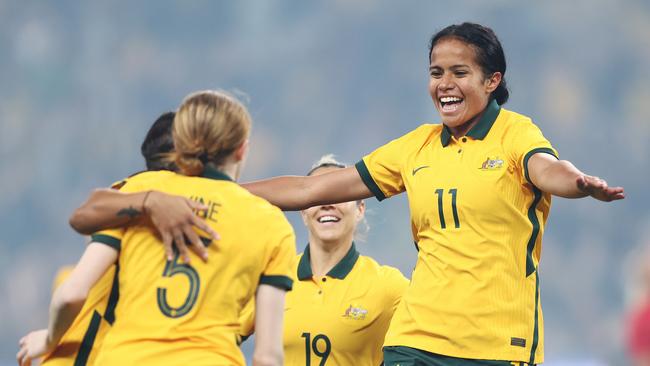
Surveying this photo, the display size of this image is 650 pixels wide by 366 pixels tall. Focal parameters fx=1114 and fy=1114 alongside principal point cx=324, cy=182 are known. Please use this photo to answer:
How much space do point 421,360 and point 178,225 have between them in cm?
142

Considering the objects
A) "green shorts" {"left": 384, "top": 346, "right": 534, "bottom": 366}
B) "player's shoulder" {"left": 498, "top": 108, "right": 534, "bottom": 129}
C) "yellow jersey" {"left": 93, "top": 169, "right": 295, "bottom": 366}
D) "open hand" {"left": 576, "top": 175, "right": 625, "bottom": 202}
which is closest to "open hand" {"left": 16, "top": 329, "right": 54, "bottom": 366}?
"yellow jersey" {"left": 93, "top": 169, "right": 295, "bottom": 366}

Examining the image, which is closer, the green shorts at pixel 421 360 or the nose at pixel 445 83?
the green shorts at pixel 421 360

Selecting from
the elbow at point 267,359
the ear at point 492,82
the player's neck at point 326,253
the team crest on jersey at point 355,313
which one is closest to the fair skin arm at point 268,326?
the elbow at point 267,359

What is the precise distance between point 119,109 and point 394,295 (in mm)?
10594

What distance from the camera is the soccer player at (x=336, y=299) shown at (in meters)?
5.17

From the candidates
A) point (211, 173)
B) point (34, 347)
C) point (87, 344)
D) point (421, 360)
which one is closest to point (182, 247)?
point (211, 173)

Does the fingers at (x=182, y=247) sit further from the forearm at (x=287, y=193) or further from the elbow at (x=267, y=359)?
the forearm at (x=287, y=193)

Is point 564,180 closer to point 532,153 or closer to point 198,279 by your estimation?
point 532,153

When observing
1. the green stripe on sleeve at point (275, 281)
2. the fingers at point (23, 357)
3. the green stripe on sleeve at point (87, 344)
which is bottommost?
the fingers at point (23, 357)

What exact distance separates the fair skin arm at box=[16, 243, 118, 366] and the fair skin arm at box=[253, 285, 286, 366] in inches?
18.3

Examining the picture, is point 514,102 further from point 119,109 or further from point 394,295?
point 394,295

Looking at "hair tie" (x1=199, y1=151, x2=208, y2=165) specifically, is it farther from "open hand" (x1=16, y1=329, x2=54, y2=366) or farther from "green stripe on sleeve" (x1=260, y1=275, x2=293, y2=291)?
"open hand" (x1=16, y1=329, x2=54, y2=366)

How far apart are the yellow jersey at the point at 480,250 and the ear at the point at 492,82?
14cm

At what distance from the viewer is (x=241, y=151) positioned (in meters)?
3.46
